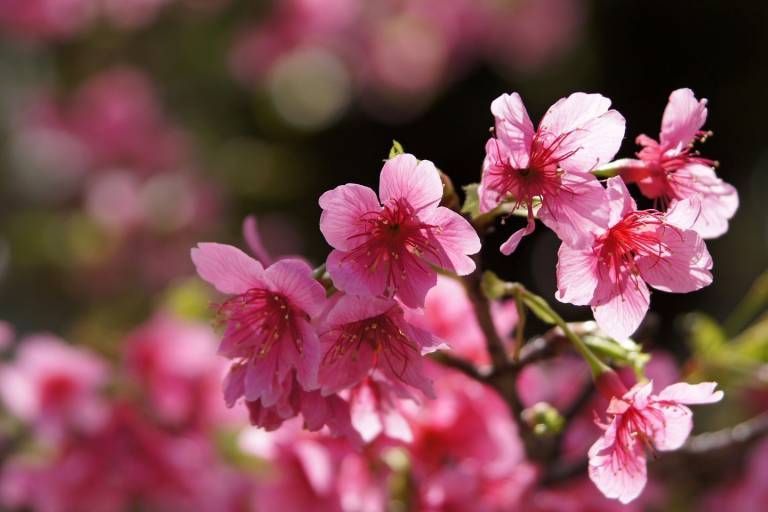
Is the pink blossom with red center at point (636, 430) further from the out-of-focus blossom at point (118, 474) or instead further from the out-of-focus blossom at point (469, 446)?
the out-of-focus blossom at point (118, 474)

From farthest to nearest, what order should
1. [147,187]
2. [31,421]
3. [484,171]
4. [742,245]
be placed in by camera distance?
[742,245], [147,187], [31,421], [484,171]

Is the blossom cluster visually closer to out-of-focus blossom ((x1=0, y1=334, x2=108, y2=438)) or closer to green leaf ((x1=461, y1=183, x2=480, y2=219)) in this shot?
green leaf ((x1=461, y1=183, x2=480, y2=219))

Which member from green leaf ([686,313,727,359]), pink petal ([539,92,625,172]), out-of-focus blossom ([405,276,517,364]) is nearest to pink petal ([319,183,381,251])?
pink petal ([539,92,625,172])

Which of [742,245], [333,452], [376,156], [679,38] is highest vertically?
[333,452]

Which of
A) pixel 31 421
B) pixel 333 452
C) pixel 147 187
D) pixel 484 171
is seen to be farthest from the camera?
pixel 147 187

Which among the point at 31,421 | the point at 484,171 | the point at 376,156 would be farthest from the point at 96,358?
the point at 376,156

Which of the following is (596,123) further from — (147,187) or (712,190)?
(147,187)
